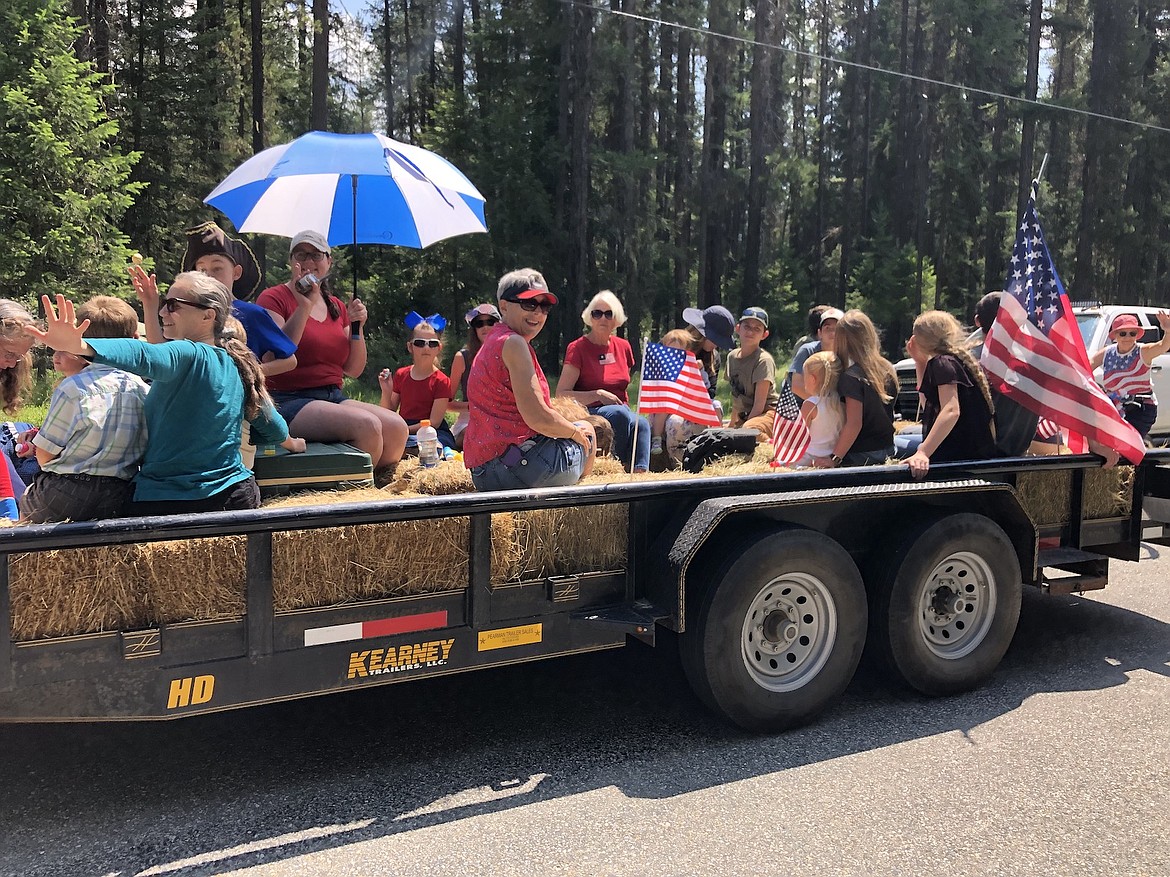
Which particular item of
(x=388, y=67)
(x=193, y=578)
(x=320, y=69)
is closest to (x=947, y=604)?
(x=193, y=578)

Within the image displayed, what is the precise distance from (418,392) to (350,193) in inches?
60.4

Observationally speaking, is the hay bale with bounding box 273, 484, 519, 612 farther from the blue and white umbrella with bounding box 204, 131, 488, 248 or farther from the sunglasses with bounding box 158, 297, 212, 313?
the blue and white umbrella with bounding box 204, 131, 488, 248

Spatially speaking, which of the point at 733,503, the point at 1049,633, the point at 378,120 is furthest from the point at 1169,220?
the point at 733,503

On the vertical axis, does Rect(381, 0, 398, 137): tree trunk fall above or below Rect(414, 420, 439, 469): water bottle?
above

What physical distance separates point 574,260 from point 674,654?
22.0 m

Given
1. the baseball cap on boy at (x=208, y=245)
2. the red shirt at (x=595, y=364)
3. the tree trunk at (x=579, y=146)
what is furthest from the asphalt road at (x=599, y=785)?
the tree trunk at (x=579, y=146)

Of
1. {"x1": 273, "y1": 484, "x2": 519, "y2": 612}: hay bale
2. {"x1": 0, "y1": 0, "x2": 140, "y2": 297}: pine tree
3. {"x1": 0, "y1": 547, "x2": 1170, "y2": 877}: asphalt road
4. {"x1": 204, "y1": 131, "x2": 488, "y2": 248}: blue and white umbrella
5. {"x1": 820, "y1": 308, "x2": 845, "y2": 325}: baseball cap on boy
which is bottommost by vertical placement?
{"x1": 0, "y1": 547, "x2": 1170, "y2": 877}: asphalt road

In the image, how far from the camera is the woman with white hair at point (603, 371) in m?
6.23

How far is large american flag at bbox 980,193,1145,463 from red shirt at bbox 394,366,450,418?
3.79m

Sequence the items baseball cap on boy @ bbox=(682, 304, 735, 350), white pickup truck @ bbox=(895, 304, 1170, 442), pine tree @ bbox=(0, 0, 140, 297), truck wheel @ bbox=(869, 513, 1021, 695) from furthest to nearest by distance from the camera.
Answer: pine tree @ bbox=(0, 0, 140, 297)
white pickup truck @ bbox=(895, 304, 1170, 442)
baseball cap on boy @ bbox=(682, 304, 735, 350)
truck wheel @ bbox=(869, 513, 1021, 695)

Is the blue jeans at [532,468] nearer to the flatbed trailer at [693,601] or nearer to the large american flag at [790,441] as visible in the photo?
the flatbed trailer at [693,601]

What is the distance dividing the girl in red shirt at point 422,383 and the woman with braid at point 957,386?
3386 millimetres

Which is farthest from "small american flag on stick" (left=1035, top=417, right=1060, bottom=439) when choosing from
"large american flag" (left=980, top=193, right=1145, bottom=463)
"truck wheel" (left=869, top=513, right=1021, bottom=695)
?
"truck wheel" (left=869, top=513, right=1021, bottom=695)

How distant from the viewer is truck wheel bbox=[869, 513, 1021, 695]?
440cm
